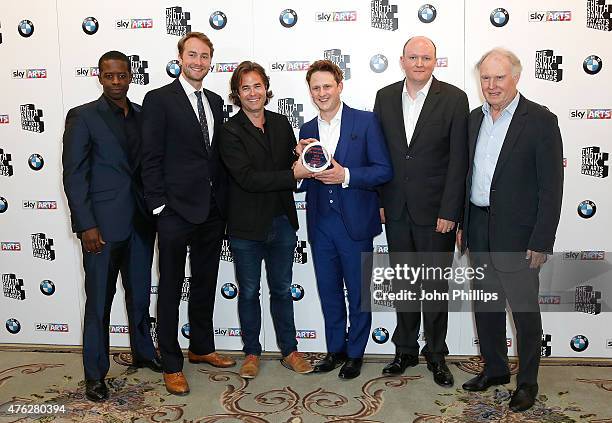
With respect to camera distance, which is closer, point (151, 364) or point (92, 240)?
point (92, 240)

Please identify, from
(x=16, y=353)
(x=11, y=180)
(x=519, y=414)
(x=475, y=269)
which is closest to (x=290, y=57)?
(x=475, y=269)

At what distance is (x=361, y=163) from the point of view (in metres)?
3.08

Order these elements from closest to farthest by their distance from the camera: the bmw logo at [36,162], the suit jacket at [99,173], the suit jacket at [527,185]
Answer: the suit jacket at [527,185], the suit jacket at [99,173], the bmw logo at [36,162]

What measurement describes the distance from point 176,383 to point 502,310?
1754mm

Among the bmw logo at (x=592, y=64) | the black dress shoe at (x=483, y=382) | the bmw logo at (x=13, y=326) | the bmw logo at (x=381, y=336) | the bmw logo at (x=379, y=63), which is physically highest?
the bmw logo at (x=379, y=63)

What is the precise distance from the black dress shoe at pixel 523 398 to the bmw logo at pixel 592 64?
1843 millimetres

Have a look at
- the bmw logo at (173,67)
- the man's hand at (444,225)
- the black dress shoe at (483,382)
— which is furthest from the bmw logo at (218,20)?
the black dress shoe at (483,382)

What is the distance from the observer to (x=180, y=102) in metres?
3.01

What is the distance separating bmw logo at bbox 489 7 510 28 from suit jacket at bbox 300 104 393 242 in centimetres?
104

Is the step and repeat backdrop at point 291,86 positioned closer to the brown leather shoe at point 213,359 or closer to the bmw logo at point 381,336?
the bmw logo at point 381,336

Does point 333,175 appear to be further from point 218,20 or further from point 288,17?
point 218,20

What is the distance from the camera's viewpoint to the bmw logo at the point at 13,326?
4062mm

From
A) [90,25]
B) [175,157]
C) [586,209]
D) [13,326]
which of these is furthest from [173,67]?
[586,209]

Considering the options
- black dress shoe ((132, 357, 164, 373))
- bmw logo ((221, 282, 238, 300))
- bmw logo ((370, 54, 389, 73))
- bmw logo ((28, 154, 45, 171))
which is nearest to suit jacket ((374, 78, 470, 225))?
bmw logo ((370, 54, 389, 73))
